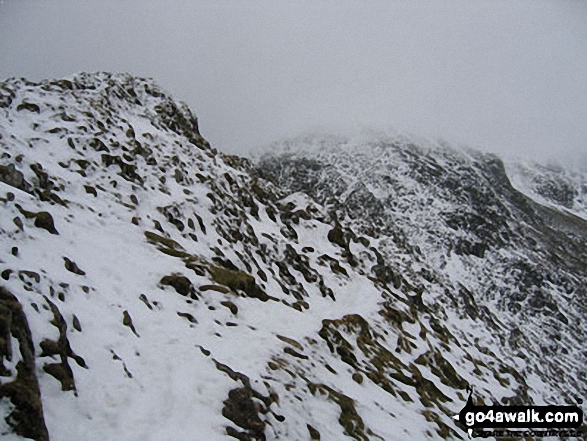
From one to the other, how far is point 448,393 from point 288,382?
13450 mm

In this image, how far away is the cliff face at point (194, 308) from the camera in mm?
8734

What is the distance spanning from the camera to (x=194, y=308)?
14.4 metres

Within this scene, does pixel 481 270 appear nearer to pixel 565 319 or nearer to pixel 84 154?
pixel 565 319

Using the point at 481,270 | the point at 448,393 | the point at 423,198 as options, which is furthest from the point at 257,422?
the point at 423,198

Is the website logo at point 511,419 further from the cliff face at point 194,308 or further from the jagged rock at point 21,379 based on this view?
the jagged rock at point 21,379
